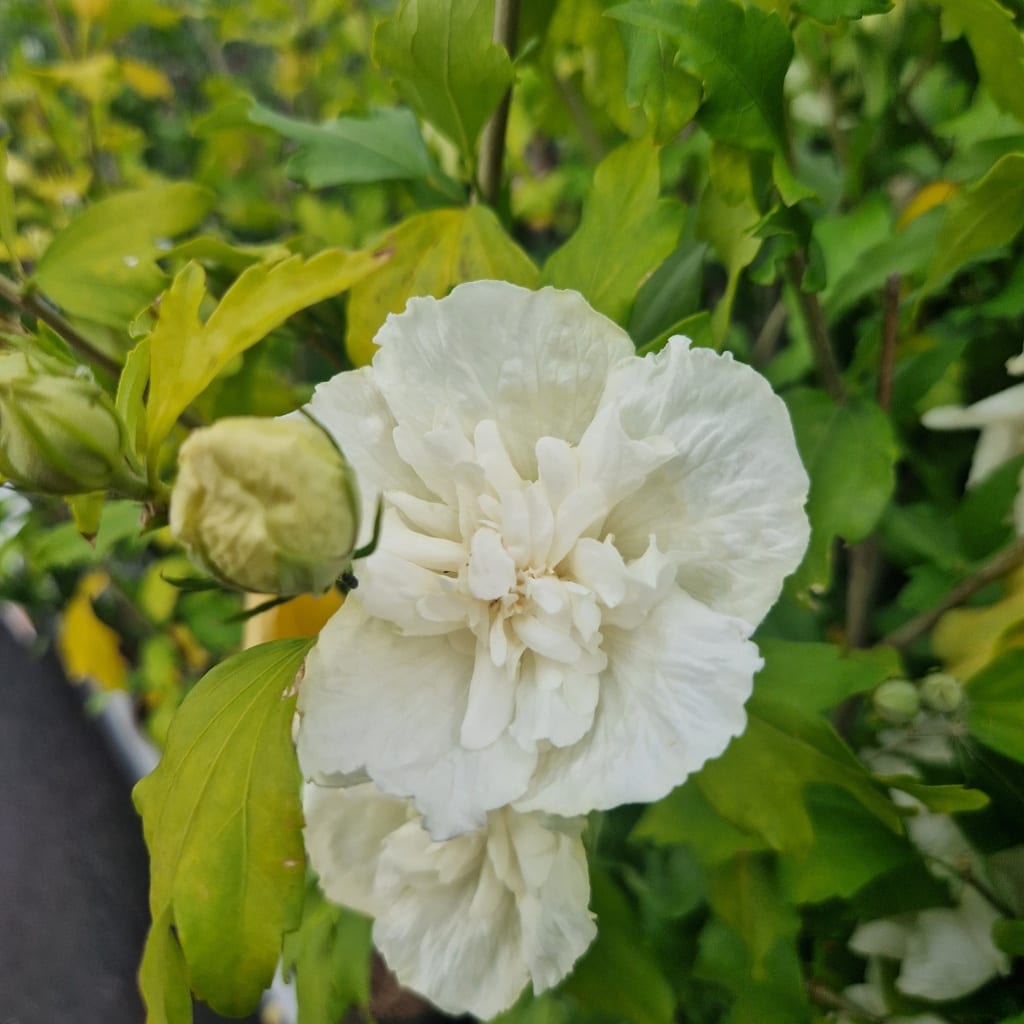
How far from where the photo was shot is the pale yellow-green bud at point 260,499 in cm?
17

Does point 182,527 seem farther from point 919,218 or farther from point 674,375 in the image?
point 919,218

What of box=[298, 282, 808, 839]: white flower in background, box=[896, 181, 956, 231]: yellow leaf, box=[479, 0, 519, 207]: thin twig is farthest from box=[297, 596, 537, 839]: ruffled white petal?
box=[896, 181, 956, 231]: yellow leaf

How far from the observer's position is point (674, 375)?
22 cm

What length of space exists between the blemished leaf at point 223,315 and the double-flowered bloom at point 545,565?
0.02 meters

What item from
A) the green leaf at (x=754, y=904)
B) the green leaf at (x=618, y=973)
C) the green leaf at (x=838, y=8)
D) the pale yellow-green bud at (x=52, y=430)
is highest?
the green leaf at (x=838, y=8)

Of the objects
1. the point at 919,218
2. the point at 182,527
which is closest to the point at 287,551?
the point at 182,527

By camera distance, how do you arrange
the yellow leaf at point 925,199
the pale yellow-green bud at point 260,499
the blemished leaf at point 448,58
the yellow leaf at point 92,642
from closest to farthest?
the pale yellow-green bud at point 260,499, the blemished leaf at point 448,58, the yellow leaf at point 925,199, the yellow leaf at point 92,642

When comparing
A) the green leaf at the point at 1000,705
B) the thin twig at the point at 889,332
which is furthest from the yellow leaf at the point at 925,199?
the green leaf at the point at 1000,705

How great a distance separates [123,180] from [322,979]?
0.75m

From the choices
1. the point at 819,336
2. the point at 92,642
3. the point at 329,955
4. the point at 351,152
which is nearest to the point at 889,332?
the point at 819,336

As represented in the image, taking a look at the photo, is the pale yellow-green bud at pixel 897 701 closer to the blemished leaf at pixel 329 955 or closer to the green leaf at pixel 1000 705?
the green leaf at pixel 1000 705

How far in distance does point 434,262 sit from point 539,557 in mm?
123

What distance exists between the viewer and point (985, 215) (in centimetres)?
27

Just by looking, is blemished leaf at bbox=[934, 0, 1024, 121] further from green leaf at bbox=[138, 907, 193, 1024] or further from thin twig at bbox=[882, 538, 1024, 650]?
green leaf at bbox=[138, 907, 193, 1024]
